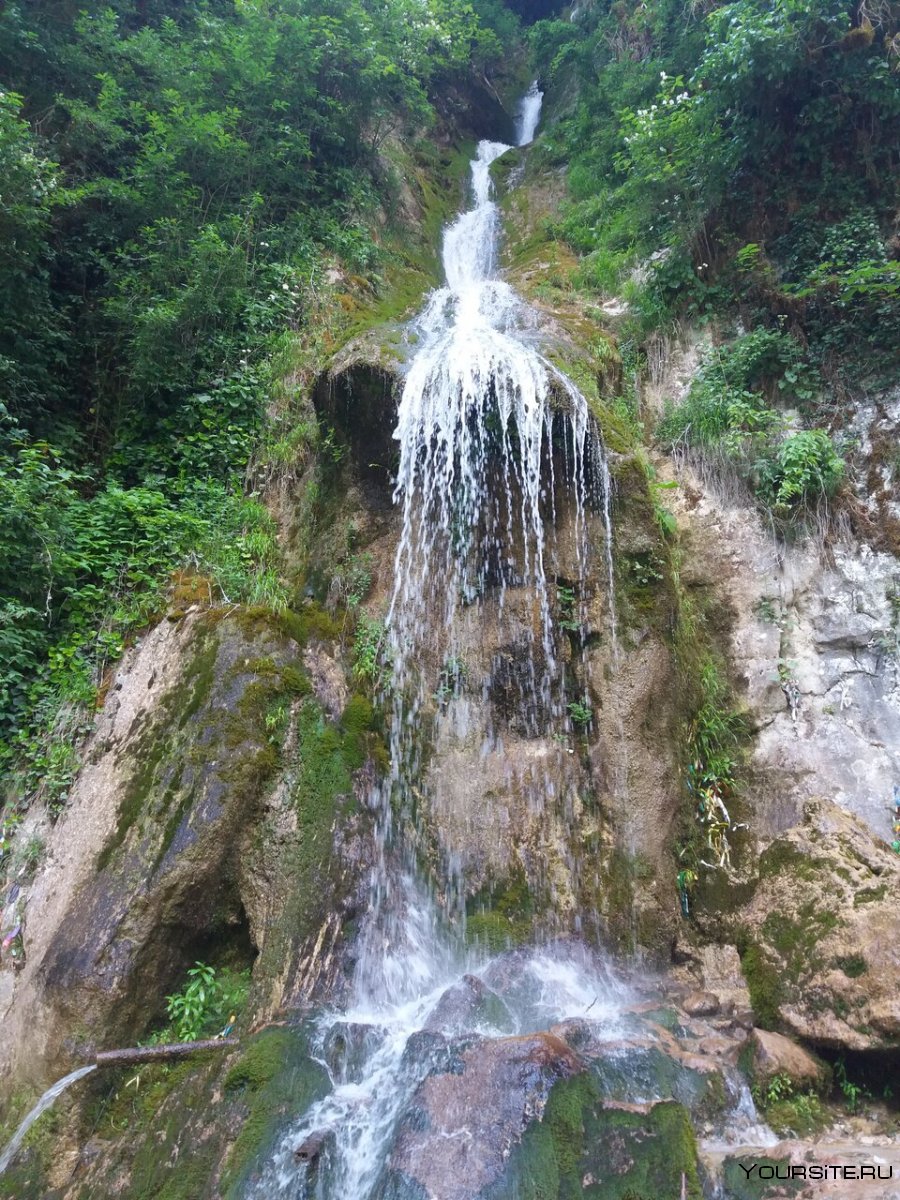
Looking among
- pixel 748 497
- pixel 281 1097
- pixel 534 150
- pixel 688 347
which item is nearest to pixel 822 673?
pixel 748 497

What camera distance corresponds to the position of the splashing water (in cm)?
315

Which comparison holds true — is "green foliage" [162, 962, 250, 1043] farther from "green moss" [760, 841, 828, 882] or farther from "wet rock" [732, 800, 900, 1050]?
"green moss" [760, 841, 828, 882]

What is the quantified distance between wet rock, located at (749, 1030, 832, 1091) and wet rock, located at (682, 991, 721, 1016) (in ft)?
1.42

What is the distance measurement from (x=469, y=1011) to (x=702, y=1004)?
1.37 metres

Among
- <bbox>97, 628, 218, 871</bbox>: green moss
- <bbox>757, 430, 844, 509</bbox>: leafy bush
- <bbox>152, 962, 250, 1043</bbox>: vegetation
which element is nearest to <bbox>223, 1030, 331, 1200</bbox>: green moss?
<bbox>152, 962, 250, 1043</bbox>: vegetation

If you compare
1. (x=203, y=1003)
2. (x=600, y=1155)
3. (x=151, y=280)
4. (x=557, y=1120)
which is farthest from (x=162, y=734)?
(x=151, y=280)

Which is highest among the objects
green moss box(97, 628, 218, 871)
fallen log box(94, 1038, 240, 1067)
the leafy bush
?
the leafy bush

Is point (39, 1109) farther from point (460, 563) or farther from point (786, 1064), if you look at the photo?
point (460, 563)

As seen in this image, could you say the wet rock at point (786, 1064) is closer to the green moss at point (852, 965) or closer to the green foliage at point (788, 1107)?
the green foliage at point (788, 1107)

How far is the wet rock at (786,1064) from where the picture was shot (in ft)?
10.5

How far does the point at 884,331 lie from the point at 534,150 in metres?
11.4

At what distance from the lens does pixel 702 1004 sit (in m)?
3.83

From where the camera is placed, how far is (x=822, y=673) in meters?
5.29

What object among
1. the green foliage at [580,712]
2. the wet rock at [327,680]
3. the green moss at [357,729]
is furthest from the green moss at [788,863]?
the wet rock at [327,680]
